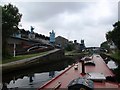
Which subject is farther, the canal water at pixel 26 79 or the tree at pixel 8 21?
the tree at pixel 8 21

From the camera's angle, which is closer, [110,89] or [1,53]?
[110,89]

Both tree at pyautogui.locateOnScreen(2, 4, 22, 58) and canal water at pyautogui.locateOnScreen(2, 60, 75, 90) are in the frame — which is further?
tree at pyautogui.locateOnScreen(2, 4, 22, 58)

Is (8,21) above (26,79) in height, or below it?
above

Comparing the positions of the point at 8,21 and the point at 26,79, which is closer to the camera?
the point at 26,79

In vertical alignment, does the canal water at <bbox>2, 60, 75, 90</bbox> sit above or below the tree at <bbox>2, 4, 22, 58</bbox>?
below

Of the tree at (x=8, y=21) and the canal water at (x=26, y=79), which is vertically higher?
the tree at (x=8, y=21)

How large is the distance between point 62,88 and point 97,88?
1.22m

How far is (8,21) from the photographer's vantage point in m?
35.3

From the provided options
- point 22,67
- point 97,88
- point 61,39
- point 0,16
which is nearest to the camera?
point 97,88

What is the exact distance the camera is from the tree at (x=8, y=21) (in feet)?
115

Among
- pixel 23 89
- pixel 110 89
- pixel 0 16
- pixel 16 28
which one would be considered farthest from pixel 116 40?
pixel 110 89

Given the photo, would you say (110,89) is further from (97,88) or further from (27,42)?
(27,42)

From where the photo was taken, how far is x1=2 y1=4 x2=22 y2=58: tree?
34.9m

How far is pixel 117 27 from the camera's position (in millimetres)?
53688
